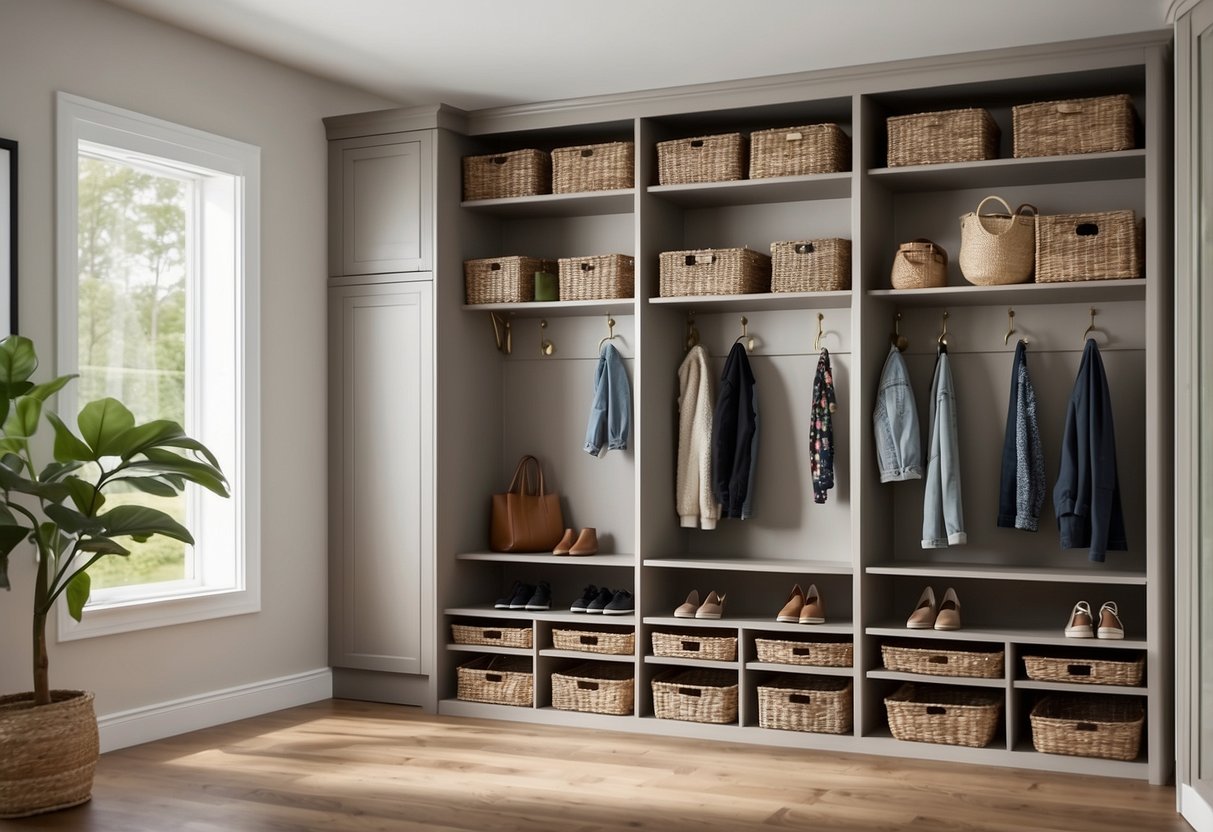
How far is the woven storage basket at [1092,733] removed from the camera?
14.0ft

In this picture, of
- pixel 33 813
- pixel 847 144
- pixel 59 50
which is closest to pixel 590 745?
pixel 33 813

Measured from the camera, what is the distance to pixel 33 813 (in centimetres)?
371

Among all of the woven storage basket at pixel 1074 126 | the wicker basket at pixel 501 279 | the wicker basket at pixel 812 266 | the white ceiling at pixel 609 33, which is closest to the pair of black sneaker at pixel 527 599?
the wicker basket at pixel 501 279

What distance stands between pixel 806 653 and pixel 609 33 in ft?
7.99

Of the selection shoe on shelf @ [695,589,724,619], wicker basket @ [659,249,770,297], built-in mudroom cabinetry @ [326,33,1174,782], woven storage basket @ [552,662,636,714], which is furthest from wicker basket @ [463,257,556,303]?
woven storage basket @ [552,662,636,714]

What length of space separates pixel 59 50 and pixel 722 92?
2.43 metres

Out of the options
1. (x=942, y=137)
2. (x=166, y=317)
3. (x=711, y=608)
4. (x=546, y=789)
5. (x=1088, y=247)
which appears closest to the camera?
(x=546, y=789)

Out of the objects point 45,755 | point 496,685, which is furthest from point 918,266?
point 45,755

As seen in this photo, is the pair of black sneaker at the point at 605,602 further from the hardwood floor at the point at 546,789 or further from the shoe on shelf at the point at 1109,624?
the shoe on shelf at the point at 1109,624

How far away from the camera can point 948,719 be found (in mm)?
4508

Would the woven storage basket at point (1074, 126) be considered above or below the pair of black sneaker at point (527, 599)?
above

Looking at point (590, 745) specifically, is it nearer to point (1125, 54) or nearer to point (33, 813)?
point (33, 813)

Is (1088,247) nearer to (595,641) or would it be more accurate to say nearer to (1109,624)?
(1109,624)

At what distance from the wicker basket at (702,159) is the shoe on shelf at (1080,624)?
2.09m
